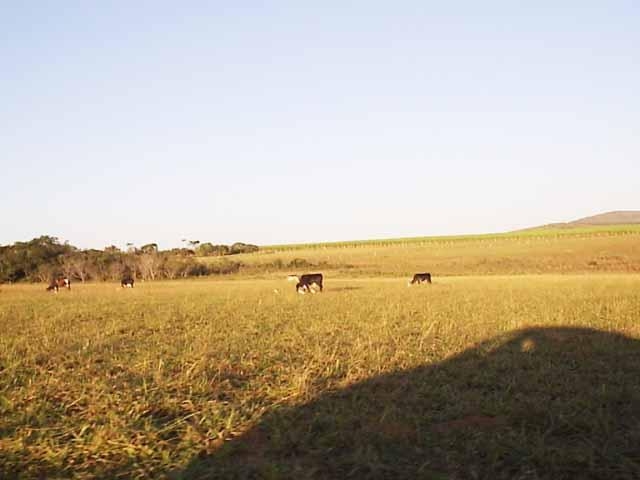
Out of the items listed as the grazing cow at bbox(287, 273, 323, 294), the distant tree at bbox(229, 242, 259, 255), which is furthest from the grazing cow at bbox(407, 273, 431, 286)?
the distant tree at bbox(229, 242, 259, 255)

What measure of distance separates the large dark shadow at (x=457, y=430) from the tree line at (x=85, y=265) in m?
45.4

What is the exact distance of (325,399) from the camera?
20.7 ft

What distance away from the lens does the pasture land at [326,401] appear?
15.1 ft

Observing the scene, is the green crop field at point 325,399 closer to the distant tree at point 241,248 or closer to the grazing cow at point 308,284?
the grazing cow at point 308,284

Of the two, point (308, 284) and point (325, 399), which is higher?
point (308, 284)

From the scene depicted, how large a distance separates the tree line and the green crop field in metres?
39.5

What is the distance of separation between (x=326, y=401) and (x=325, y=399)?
7 cm

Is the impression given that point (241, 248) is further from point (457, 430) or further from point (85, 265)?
point (457, 430)

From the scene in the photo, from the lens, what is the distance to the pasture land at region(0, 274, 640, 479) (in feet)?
15.1

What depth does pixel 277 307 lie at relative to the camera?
16.8 metres

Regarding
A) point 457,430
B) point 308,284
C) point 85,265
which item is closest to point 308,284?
point 308,284

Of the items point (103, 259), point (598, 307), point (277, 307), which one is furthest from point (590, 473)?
point (103, 259)

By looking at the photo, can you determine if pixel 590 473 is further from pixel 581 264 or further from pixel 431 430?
pixel 581 264

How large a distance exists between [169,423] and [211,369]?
7.33 feet
